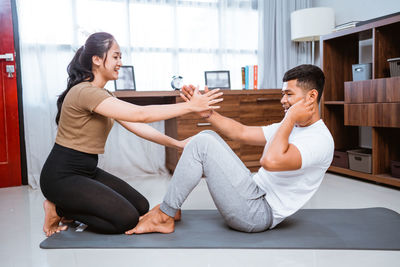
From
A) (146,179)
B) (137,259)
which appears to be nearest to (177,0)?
(146,179)

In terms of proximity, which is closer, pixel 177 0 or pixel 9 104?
pixel 9 104

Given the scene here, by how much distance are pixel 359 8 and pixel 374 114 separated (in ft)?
4.57

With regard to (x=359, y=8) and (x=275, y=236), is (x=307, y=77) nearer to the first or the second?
(x=275, y=236)

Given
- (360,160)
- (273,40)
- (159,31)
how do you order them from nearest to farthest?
1. (360,160)
2. (159,31)
3. (273,40)

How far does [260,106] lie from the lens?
3.52 m

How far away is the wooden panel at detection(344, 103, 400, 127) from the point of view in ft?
9.12

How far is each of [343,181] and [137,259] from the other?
7.49 ft

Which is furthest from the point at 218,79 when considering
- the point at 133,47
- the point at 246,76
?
the point at 133,47

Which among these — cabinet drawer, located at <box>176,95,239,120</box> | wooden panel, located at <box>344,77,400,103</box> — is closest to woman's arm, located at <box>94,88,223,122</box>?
cabinet drawer, located at <box>176,95,239,120</box>

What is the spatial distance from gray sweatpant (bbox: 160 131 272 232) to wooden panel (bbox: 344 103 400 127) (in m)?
1.67

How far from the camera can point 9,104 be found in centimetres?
325

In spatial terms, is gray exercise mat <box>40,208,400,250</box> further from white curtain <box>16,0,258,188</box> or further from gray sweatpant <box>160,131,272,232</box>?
white curtain <box>16,0,258,188</box>

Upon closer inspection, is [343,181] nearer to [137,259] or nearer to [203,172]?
[203,172]

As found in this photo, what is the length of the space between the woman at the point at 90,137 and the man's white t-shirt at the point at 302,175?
512mm
